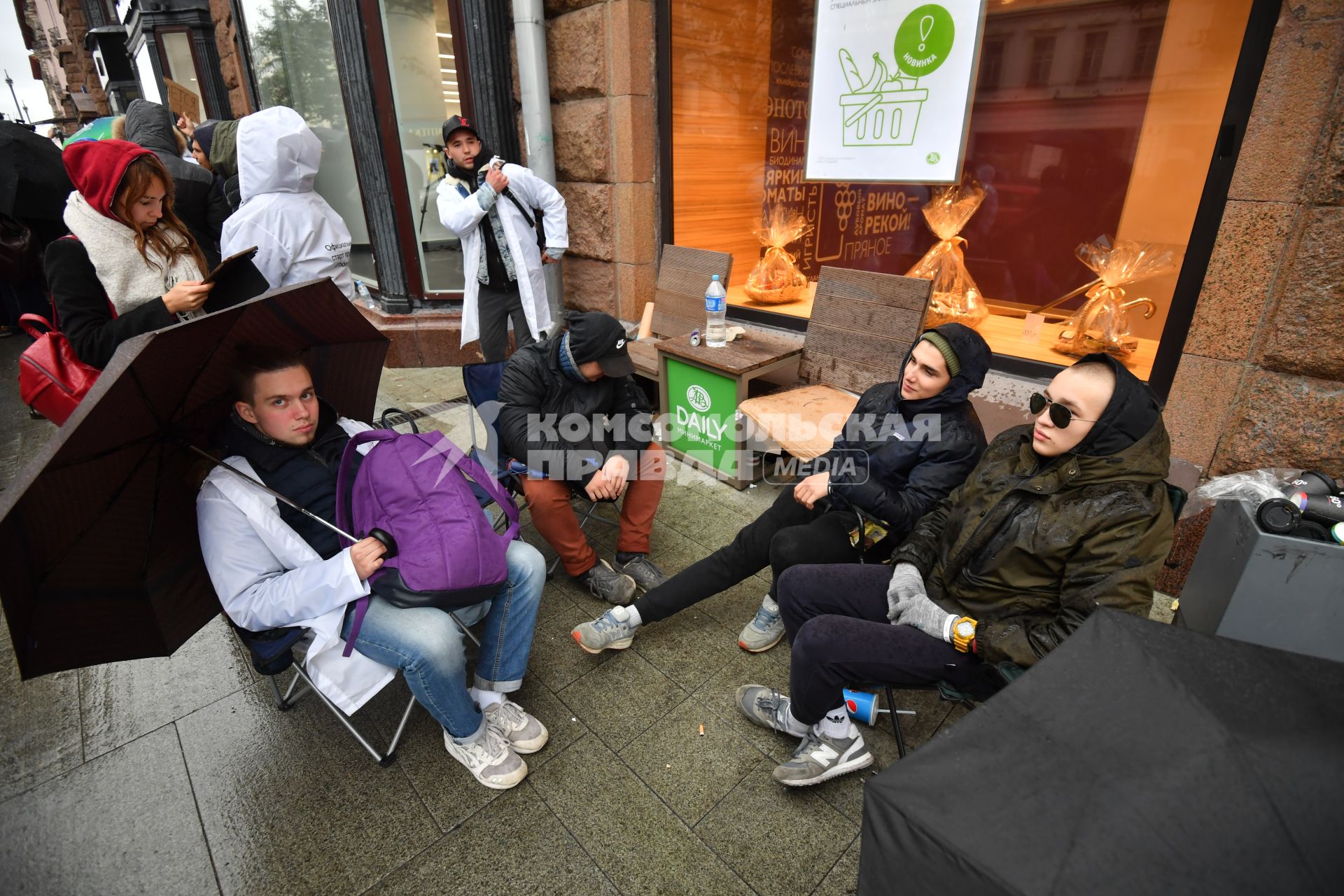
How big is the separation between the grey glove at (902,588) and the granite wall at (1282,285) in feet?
5.39

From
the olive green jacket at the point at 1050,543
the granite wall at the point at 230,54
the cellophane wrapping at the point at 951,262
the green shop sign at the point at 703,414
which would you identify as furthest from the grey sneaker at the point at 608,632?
the granite wall at the point at 230,54

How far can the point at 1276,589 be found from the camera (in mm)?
2062

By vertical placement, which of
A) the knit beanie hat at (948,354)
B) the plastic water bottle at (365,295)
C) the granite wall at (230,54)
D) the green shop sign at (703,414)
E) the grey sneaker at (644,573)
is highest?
the granite wall at (230,54)

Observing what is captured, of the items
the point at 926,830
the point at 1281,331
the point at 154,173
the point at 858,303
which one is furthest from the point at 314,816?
the point at 1281,331

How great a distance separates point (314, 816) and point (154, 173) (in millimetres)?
2422

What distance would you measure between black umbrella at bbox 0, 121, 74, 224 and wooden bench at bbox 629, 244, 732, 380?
3738 millimetres

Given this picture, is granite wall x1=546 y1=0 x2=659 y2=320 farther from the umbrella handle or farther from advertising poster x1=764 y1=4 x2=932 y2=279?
the umbrella handle

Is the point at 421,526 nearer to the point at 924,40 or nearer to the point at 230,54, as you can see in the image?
the point at 924,40

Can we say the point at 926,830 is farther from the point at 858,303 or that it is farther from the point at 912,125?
the point at 912,125

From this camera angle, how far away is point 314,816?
2016 millimetres

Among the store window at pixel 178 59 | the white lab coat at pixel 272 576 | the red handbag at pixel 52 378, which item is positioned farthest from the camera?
the store window at pixel 178 59

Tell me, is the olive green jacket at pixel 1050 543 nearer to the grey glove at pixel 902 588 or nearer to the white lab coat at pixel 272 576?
the grey glove at pixel 902 588

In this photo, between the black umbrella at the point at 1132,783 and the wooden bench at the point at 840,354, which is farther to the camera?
the wooden bench at the point at 840,354

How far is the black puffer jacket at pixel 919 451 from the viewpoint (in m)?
2.39
